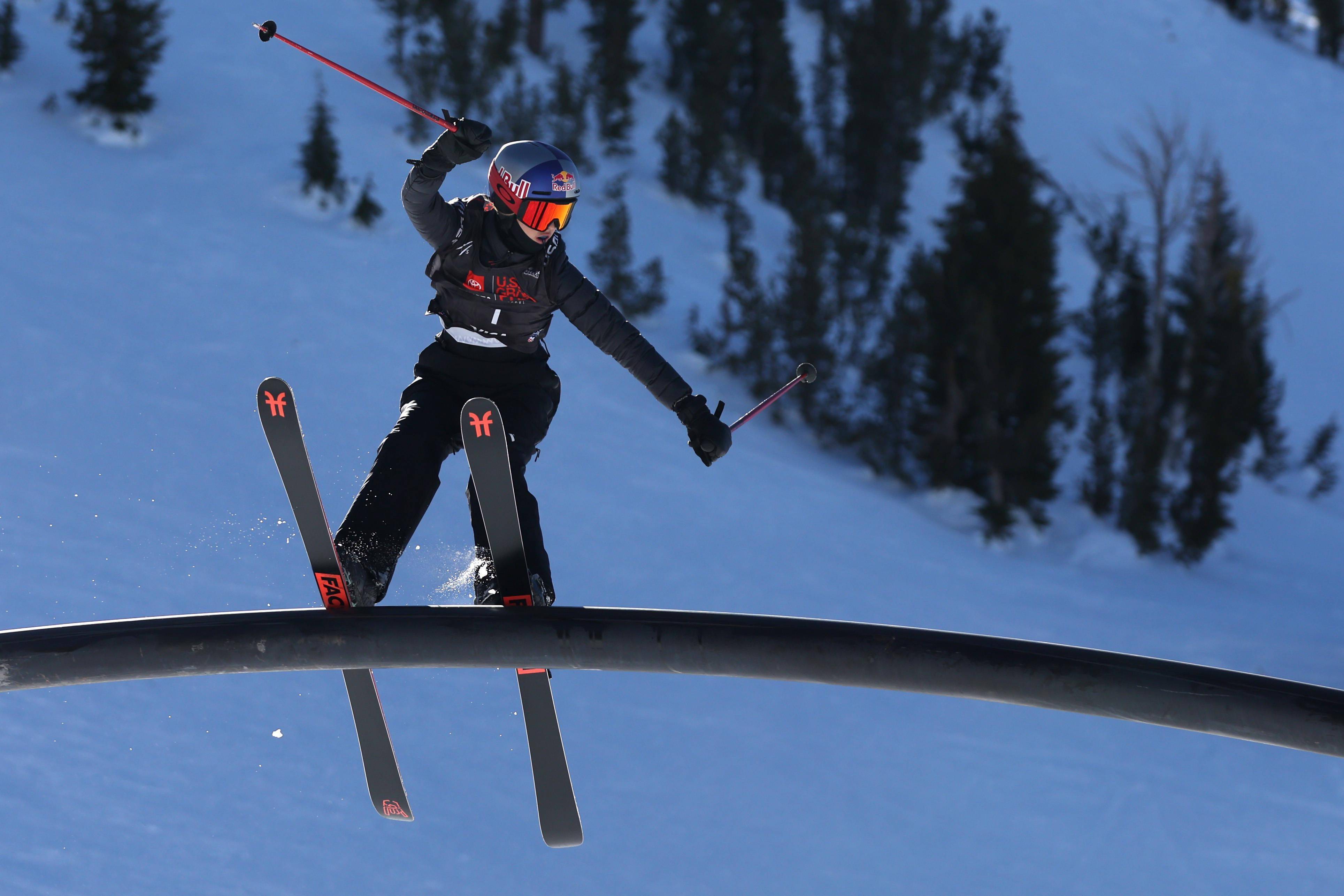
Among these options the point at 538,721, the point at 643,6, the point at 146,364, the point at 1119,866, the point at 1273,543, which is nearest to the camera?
the point at 538,721

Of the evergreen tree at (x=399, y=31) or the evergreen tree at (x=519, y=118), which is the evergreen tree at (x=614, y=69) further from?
the evergreen tree at (x=399, y=31)

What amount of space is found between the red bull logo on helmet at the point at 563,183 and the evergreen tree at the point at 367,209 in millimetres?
11052

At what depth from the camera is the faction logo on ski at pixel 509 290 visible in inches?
153

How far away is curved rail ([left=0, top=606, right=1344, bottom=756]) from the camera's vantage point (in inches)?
104

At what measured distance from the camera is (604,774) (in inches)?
280

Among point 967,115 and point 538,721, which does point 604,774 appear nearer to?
point 538,721

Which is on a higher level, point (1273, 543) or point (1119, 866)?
point (1119, 866)

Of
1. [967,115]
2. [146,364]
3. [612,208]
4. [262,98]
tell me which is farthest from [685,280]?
[967,115]

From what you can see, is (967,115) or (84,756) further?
(967,115)

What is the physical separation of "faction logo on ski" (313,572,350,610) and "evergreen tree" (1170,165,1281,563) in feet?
45.2

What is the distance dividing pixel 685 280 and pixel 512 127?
3.55 metres

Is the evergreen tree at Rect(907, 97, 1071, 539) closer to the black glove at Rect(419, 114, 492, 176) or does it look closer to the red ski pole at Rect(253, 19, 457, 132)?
the red ski pole at Rect(253, 19, 457, 132)

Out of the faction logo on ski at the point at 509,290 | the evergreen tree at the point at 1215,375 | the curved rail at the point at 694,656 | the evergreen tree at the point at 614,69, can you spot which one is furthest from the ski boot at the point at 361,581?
the evergreen tree at the point at 614,69

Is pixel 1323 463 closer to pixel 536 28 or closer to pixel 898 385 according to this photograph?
pixel 898 385
